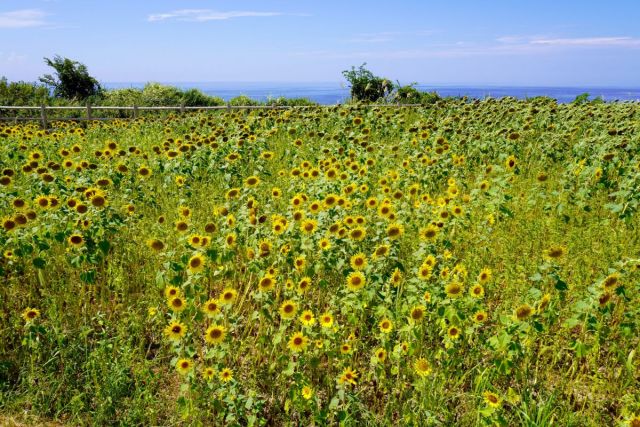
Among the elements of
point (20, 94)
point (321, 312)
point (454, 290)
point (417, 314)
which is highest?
point (20, 94)

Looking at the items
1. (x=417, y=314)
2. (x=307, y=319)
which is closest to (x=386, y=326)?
(x=417, y=314)

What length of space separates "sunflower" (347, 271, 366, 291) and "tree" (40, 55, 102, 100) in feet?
97.8

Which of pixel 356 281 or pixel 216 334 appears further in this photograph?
pixel 356 281

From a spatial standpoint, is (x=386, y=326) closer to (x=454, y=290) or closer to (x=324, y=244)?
(x=454, y=290)

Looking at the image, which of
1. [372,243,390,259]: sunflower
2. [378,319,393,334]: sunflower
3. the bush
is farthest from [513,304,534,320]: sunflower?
the bush

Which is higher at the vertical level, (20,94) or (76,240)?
(20,94)

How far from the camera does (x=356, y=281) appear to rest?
272 cm

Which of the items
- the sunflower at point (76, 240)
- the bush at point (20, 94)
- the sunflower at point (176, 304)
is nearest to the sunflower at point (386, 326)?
the sunflower at point (176, 304)

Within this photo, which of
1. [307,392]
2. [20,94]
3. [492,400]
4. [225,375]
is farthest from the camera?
[20,94]

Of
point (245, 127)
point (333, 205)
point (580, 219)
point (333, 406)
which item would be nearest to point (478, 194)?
point (580, 219)

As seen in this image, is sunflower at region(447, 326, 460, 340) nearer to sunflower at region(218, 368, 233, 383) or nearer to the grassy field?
the grassy field

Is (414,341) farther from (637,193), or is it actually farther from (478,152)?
(478,152)

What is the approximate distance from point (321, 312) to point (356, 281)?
2.55ft

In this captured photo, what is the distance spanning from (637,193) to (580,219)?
570 millimetres
